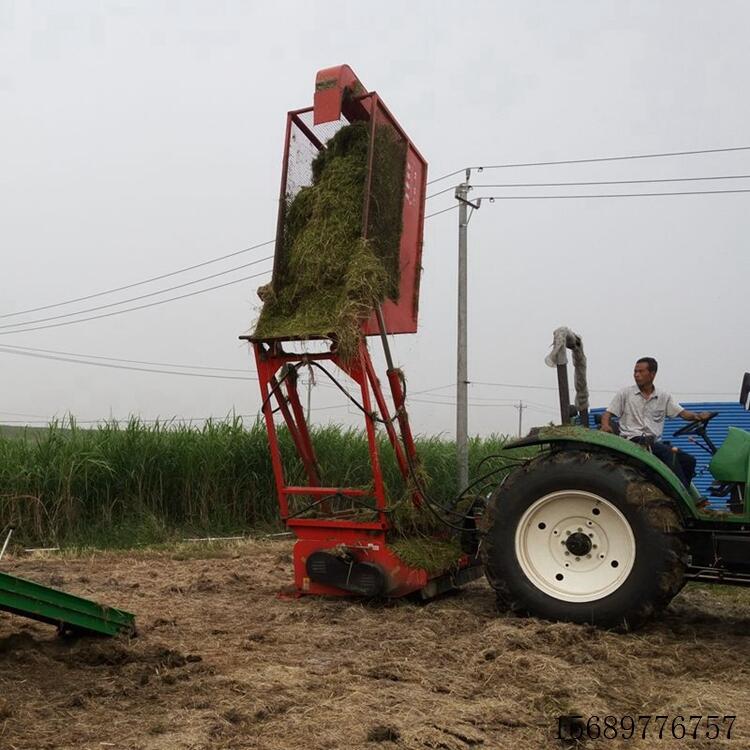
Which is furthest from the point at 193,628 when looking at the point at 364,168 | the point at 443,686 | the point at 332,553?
the point at 364,168

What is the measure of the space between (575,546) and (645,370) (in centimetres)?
157

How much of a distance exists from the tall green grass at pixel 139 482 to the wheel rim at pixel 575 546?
13.5 ft

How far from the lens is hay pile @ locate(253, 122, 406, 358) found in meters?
5.62

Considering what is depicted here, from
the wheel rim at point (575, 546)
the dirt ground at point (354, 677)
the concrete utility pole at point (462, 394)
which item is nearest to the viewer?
the dirt ground at point (354, 677)

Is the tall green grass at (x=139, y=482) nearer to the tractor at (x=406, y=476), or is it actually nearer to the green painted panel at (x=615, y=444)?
the tractor at (x=406, y=476)

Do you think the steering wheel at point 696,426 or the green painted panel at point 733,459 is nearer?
the green painted panel at point 733,459

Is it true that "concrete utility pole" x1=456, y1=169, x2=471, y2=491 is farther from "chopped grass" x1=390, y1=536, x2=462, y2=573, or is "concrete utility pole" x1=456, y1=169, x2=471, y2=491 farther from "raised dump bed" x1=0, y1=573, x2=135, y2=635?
"raised dump bed" x1=0, y1=573, x2=135, y2=635

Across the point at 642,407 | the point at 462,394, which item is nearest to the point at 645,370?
the point at 642,407

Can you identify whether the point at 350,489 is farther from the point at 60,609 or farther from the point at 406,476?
the point at 60,609

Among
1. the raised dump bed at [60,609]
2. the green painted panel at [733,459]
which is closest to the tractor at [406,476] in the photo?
the green painted panel at [733,459]

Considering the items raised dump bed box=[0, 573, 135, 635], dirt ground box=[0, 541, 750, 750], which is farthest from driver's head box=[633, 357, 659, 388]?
raised dump bed box=[0, 573, 135, 635]

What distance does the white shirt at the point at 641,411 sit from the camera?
586 cm

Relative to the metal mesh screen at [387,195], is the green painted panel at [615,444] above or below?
below

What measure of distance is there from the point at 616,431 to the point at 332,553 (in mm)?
2221
